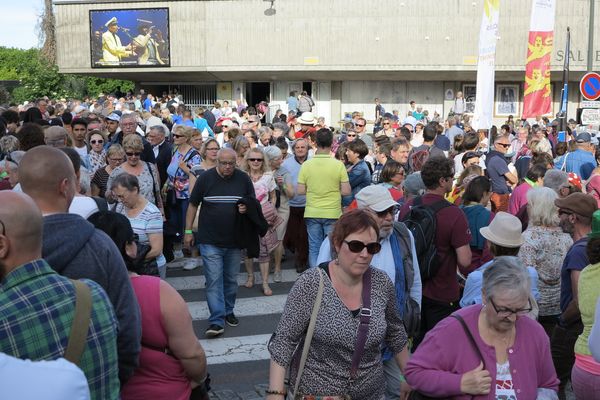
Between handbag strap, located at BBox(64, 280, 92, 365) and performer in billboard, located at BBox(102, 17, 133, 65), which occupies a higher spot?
performer in billboard, located at BBox(102, 17, 133, 65)

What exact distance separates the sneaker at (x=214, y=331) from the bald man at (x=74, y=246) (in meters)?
4.44

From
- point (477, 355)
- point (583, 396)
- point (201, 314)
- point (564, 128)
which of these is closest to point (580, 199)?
point (583, 396)

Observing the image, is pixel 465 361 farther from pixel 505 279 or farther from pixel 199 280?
pixel 199 280

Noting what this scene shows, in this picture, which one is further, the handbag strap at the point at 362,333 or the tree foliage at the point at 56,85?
the tree foliage at the point at 56,85

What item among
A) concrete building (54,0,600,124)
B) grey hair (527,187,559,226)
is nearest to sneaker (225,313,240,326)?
grey hair (527,187,559,226)

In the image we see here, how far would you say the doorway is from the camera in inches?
1467

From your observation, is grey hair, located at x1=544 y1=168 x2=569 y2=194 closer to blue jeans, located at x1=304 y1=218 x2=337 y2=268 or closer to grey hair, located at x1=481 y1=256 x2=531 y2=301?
blue jeans, located at x1=304 y1=218 x2=337 y2=268

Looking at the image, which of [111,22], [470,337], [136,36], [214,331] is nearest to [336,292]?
[470,337]

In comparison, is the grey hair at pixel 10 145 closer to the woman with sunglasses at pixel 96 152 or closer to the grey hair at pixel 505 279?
the woman with sunglasses at pixel 96 152

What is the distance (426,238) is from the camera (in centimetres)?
584

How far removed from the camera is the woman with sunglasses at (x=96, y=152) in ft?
33.8

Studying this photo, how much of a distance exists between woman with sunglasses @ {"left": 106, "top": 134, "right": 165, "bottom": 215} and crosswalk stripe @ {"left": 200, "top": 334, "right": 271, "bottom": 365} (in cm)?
200

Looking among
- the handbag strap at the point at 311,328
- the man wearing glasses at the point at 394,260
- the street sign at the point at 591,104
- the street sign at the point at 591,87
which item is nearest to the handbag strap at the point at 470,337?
the handbag strap at the point at 311,328

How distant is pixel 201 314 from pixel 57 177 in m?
5.57
